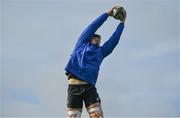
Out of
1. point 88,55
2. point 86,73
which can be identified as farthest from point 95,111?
point 88,55

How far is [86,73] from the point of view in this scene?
934 centimetres

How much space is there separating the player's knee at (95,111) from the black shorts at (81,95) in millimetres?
116

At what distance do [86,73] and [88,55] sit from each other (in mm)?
379

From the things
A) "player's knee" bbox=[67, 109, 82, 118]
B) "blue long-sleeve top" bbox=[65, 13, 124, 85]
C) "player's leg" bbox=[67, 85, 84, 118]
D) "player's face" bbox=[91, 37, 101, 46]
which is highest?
"player's face" bbox=[91, 37, 101, 46]

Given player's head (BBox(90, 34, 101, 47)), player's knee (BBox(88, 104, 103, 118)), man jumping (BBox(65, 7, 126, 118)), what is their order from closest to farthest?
player's knee (BBox(88, 104, 103, 118)), man jumping (BBox(65, 7, 126, 118)), player's head (BBox(90, 34, 101, 47))

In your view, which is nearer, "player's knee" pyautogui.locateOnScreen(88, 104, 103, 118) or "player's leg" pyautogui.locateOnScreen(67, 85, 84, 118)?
"player's knee" pyautogui.locateOnScreen(88, 104, 103, 118)

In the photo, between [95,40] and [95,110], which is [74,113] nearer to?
[95,110]

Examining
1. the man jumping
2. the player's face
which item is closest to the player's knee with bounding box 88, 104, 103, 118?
the man jumping

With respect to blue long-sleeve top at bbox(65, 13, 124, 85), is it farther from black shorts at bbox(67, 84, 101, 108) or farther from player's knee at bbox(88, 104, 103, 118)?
player's knee at bbox(88, 104, 103, 118)

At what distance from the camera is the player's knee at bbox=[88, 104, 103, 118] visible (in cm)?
925

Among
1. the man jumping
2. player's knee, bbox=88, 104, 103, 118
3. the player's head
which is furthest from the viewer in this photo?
the player's head

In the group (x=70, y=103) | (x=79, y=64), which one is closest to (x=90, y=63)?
(x=79, y=64)

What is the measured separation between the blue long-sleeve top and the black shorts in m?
0.14

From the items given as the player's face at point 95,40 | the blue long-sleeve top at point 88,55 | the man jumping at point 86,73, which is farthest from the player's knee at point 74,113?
the player's face at point 95,40
